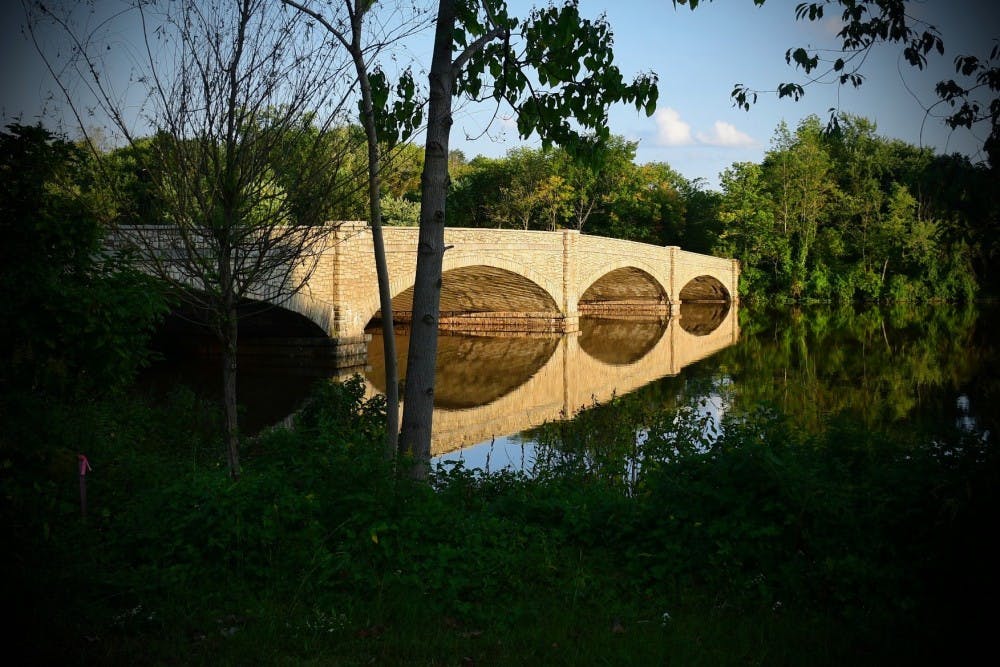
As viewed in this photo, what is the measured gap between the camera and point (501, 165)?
45.9 meters

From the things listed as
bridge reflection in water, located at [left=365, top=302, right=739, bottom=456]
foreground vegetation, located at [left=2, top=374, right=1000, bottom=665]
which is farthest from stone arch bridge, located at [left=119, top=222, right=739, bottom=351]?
foreground vegetation, located at [left=2, top=374, right=1000, bottom=665]

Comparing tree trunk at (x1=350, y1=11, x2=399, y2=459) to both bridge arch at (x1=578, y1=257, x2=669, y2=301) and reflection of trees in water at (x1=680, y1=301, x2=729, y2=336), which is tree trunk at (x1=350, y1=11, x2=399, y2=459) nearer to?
bridge arch at (x1=578, y1=257, x2=669, y2=301)

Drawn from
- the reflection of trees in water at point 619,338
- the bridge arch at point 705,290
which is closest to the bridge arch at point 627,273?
the reflection of trees in water at point 619,338

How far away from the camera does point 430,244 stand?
207 inches

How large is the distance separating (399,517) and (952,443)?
288 centimetres

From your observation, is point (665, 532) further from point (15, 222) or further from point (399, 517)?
point (15, 222)

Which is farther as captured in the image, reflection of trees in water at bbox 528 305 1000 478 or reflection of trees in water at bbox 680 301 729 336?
reflection of trees in water at bbox 680 301 729 336

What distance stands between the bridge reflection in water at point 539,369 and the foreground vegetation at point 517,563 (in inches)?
239

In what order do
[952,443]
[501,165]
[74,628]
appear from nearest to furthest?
[74,628] < [952,443] < [501,165]

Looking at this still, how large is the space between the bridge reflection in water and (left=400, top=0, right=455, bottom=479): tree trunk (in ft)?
17.0

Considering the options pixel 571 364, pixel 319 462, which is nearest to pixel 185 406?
pixel 319 462

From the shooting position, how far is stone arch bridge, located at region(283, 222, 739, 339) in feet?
61.4

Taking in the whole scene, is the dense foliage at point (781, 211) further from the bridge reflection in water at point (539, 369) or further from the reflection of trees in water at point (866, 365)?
the bridge reflection in water at point (539, 369)

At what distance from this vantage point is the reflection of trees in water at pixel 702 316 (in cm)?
2989
